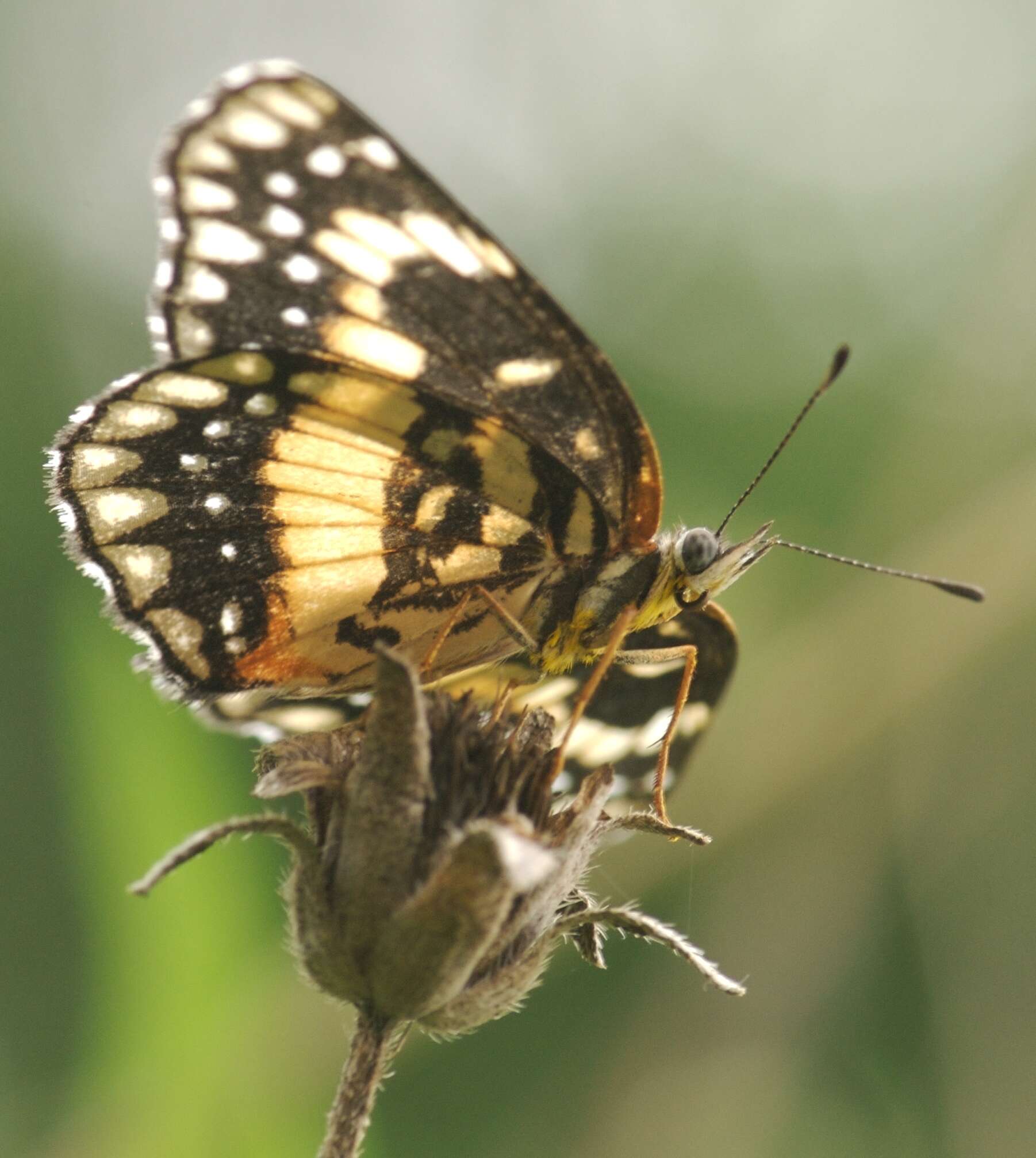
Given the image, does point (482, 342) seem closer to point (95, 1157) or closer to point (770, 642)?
point (95, 1157)

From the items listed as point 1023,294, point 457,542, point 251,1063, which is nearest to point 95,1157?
point 251,1063

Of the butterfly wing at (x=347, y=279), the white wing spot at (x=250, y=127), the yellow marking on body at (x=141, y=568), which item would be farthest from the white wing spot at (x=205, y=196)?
the yellow marking on body at (x=141, y=568)

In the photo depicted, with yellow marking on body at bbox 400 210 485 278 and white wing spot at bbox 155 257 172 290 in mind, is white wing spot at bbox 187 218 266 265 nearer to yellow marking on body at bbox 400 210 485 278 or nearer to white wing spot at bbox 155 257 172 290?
white wing spot at bbox 155 257 172 290

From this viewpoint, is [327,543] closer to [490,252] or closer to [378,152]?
[490,252]

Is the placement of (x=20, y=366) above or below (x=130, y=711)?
below

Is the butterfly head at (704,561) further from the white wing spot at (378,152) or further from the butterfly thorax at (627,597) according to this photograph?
the white wing spot at (378,152)

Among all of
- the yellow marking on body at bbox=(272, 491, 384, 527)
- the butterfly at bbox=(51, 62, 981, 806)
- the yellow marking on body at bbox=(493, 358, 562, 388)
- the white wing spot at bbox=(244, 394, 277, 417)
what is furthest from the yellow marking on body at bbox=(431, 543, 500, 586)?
the white wing spot at bbox=(244, 394, 277, 417)

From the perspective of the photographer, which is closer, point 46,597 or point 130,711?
point 130,711

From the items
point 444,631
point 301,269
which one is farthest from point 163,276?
point 444,631
